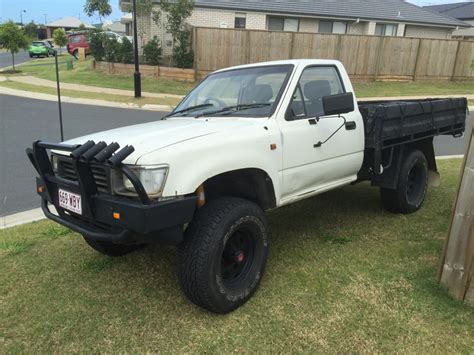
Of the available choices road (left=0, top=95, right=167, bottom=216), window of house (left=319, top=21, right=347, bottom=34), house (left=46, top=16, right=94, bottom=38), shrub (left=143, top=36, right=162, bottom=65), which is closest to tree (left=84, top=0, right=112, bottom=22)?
shrub (left=143, top=36, right=162, bottom=65)

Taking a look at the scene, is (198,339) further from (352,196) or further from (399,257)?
(352,196)

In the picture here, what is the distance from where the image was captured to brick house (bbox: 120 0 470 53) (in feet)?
79.2

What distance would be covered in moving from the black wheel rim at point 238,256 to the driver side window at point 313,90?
1.12 m

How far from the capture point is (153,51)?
21.6 metres

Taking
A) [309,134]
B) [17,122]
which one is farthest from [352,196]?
[17,122]

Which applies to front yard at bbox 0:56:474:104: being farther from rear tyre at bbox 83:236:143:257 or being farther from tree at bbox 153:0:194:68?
rear tyre at bbox 83:236:143:257

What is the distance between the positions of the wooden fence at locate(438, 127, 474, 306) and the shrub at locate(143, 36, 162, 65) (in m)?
20.1

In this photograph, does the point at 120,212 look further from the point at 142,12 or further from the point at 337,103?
the point at 142,12

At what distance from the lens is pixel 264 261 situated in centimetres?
354

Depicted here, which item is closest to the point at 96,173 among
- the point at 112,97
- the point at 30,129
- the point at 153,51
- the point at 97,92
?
the point at 30,129

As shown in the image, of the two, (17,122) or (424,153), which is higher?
(424,153)

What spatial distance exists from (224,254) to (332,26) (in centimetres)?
2635

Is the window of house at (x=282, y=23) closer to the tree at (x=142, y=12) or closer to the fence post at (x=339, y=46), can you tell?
the fence post at (x=339, y=46)

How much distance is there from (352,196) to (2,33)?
28475 mm
